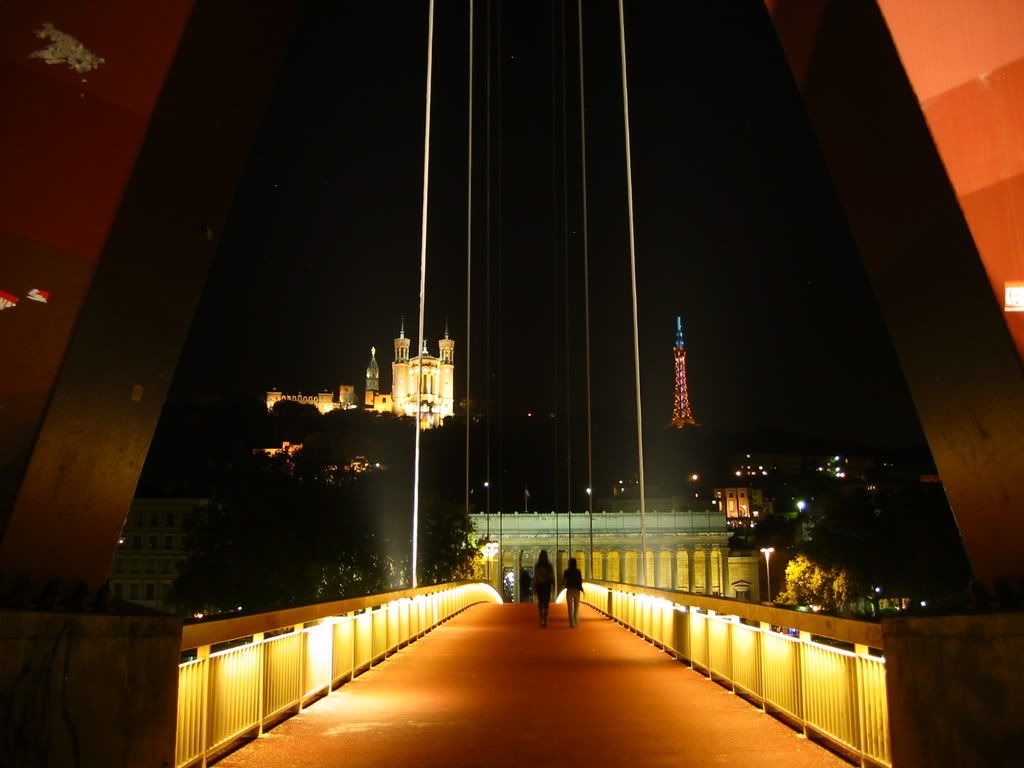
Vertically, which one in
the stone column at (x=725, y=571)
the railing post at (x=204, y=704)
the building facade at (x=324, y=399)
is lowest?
the railing post at (x=204, y=704)

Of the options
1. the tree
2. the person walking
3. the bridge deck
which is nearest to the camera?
the bridge deck

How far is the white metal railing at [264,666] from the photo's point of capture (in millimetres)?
5887

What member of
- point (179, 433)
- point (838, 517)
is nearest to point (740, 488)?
point (179, 433)

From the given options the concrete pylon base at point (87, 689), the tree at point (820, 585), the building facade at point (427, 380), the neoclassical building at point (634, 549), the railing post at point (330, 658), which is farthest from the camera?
the building facade at point (427, 380)

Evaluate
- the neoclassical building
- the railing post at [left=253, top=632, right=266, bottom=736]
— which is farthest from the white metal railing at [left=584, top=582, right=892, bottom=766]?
the neoclassical building

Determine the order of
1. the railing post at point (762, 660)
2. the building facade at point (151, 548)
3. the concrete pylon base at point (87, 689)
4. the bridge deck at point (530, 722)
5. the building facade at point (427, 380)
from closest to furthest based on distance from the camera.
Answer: the concrete pylon base at point (87, 689), the bridge deck at point (530, 722), the railing post at point (762, 660), the building facade at point (151, 548), the building facade at point (427, 380)

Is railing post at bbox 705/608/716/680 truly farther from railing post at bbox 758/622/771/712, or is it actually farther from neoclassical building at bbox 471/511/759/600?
neoclassical building at bbox 471/511/759/600

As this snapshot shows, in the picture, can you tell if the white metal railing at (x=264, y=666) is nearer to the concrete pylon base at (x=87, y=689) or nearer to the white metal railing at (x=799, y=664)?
the concrete pylon base at (x=87, y=689)

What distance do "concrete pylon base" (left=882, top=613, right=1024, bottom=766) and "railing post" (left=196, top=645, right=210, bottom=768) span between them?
11.8 ft

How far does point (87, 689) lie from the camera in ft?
14.3

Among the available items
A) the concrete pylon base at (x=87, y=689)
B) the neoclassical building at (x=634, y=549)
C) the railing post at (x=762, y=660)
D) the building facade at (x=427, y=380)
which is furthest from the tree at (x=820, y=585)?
the building facade at (x=427, y=380)

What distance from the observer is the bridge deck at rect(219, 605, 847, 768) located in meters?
6.51

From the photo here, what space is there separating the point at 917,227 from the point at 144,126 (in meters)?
3.80

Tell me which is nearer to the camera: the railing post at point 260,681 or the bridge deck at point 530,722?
the bridge deck at point 530,722
